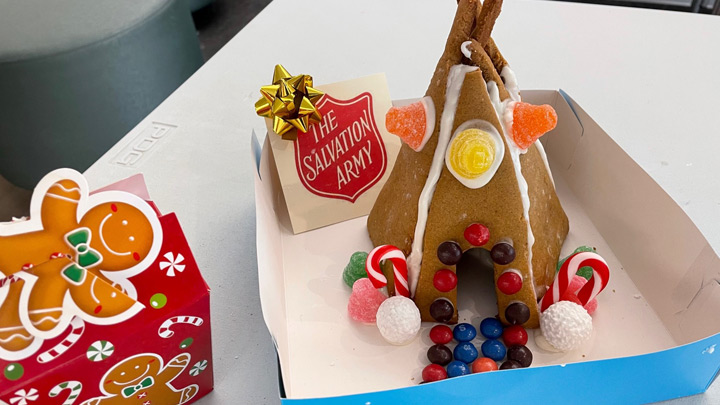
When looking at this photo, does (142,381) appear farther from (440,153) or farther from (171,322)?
(440,153)

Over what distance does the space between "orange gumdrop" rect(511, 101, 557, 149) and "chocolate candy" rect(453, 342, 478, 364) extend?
24 cm

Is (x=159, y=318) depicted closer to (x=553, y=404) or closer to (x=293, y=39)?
(x=553, y=404)

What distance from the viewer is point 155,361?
0.57 meters

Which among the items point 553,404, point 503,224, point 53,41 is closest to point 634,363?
point 553,404

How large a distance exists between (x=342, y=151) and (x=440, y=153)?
26cm

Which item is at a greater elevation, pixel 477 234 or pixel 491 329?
pixel 477 234

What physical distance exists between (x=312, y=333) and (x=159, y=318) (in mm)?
241

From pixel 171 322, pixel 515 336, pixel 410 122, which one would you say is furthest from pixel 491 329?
pixel 171 322

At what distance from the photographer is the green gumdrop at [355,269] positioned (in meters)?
0.77

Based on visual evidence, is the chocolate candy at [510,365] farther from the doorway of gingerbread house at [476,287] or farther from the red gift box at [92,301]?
the red gift box at [92,301]

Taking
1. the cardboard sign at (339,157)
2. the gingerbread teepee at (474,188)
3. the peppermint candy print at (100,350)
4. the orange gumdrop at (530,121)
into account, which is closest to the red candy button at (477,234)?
the gingerbread teepee at (474,188)

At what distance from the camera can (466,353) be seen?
2.21 feet

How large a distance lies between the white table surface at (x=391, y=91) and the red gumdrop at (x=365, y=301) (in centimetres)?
12

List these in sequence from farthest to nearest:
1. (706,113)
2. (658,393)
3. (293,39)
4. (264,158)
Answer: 1. (293,39)
2. (706,113)
3. (264,158)
4. (658,393)
